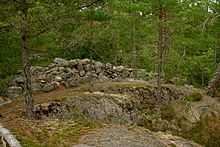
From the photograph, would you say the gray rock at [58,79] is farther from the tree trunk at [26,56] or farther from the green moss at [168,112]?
the tree trunk at [26,56]

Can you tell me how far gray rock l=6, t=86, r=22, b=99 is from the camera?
1854 centimetres

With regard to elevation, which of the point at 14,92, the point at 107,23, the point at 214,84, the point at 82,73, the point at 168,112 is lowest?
the point at 168,112

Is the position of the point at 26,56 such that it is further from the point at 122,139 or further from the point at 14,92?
the point at 14,92

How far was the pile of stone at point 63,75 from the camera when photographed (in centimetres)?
1882

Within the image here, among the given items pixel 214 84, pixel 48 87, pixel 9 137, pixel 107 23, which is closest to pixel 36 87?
pixel 48 87

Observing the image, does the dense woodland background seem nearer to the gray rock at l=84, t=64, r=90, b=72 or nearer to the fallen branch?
the fallen branch

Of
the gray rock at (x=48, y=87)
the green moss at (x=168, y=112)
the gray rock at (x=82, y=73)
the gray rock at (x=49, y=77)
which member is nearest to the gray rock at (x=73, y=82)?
the gray rock at (x=82, y=73)

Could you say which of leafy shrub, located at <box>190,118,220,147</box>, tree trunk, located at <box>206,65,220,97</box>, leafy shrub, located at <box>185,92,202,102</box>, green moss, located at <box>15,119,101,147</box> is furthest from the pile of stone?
green moss, located at <box>15,119,101,147</box>

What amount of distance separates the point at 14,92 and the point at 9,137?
447 inches

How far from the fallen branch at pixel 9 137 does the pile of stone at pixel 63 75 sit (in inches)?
396

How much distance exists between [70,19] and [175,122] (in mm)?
7196

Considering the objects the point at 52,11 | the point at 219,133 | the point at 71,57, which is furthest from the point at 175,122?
the point at 71,57

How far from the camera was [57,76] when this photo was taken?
783 inches

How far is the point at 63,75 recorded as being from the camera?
20.1 metres
